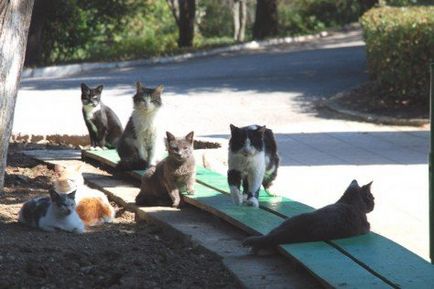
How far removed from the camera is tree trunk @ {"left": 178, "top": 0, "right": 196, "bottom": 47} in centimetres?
3064

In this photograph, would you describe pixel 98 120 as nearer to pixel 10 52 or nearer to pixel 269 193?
pixel 10 52

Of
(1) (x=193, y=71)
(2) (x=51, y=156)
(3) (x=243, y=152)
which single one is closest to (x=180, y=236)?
(3) (x=243, y=152)

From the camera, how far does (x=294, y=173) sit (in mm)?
11609

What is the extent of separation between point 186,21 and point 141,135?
21.8 meters

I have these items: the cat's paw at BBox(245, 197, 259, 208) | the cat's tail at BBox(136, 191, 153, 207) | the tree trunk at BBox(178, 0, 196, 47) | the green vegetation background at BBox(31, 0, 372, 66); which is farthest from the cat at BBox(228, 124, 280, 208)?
the tree trunk at BBox(178, 0, 196, 47)

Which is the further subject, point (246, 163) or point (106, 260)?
point (246, 163)

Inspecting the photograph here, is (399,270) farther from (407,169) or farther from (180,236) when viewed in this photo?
(407,169)

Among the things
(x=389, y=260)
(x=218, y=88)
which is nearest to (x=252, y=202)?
(x=389, y=260)

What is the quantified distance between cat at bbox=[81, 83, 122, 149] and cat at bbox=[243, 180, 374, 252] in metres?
4.70

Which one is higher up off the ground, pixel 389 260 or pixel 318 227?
pixel 318 227

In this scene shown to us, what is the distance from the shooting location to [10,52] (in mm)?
→ 7992

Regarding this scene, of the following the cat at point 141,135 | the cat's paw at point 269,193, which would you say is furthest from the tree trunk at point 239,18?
the cat's paw at point 269,193

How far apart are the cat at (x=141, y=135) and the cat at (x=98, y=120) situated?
1.30 meters

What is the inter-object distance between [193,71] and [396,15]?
24.0 feet
